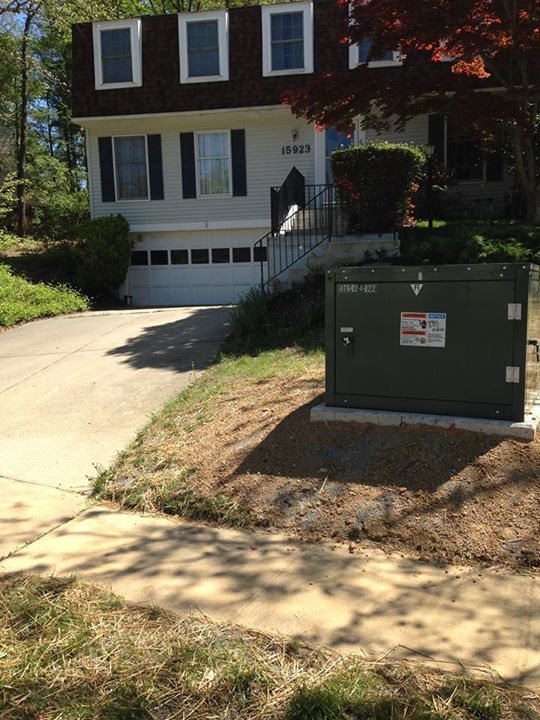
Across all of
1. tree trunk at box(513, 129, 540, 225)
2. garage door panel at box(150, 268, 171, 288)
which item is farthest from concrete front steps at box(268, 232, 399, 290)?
garage door panel at box(150, 268, 171, 288)

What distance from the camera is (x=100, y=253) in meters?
17.4

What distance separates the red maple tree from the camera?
9.22m

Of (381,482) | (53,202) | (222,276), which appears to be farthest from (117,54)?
(381,482)

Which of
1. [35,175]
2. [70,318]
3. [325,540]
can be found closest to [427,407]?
[325,540]

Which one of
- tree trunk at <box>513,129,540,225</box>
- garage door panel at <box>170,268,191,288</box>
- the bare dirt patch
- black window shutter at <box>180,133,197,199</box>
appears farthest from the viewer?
garage door panel at <box>170,268,191,288</box>

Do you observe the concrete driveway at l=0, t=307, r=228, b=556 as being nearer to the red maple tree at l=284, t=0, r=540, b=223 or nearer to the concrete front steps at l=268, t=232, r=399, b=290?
the concrete front steps at l=268, t=232, r=399, b=290

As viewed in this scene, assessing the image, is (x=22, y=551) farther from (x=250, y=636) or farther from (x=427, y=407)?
(x=427, y=407)

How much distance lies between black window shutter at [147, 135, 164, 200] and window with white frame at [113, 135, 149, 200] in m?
0.21

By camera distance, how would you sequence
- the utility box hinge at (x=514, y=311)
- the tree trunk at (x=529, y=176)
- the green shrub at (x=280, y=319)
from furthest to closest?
the tree trunk at (x=529, y=176), the green shrub at (x=280, y=319), the utility box hinge at (x=514, y=311)

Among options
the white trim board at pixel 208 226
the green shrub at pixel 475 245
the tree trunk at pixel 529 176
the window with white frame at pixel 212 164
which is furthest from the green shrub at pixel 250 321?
the window with white frame at pixel 212 164

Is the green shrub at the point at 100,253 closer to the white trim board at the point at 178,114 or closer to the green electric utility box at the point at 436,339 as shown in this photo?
the white trim board at the point at 178,114

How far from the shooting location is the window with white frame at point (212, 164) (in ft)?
60.3

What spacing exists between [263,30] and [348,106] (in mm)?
8377

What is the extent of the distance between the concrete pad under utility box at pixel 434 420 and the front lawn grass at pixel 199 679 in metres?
2.12
